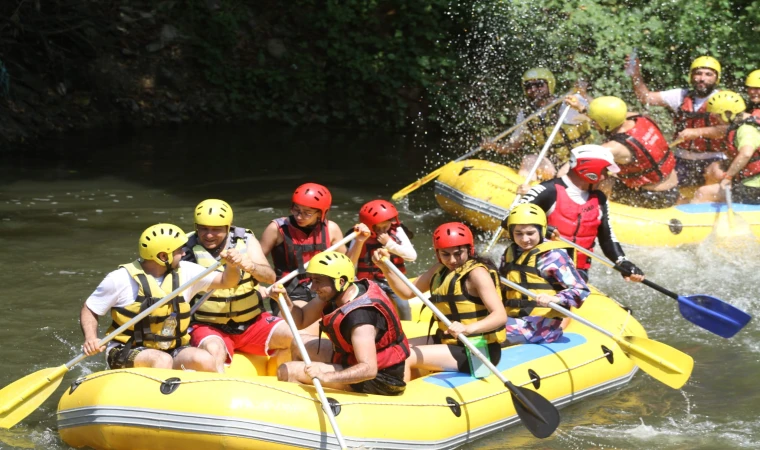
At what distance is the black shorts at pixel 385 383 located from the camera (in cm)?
509

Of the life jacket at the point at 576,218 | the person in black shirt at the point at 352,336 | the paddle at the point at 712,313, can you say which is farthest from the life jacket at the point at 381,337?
the life jacket at the point at 576,218

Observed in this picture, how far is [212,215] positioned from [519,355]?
1860mm

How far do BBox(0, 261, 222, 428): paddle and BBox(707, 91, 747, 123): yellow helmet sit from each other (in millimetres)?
5414

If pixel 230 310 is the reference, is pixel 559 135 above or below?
above

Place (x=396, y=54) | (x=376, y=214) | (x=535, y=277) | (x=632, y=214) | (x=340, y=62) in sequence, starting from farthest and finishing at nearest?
(x=340, y=62), (x=396, y=54), (x=632, y=214), (x=376, y=214), (x=535, y=277)

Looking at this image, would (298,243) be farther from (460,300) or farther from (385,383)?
(385,383)

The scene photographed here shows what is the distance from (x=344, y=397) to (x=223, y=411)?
598 mm

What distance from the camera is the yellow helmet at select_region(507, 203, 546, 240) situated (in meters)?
6.01

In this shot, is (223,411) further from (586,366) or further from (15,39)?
(15,39)

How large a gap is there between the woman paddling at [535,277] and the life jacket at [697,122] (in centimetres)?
378

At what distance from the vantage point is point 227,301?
5.67 meters

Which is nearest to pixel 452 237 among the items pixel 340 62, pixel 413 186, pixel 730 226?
pixel 730 226

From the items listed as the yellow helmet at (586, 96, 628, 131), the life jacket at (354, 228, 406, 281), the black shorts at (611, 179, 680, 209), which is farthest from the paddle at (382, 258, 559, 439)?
the black shorts at (611, 179, 680, 209)

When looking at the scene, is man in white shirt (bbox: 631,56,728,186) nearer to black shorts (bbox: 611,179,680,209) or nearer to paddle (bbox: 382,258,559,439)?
black shorts (bbox: 611,179,680,209)
